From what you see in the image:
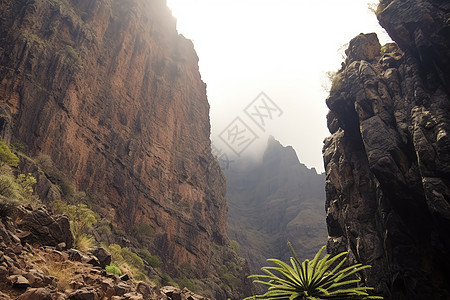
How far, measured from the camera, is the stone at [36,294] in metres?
6.91

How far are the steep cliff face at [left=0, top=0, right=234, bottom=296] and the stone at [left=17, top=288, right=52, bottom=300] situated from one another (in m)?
30.2

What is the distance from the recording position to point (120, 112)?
46.8 m

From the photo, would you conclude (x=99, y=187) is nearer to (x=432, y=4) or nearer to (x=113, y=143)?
(x=113, y=143)

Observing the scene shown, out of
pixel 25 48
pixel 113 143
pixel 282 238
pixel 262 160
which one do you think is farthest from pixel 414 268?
pixel 262 160

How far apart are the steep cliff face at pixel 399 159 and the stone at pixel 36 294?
53.8ft

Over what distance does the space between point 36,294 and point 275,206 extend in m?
127

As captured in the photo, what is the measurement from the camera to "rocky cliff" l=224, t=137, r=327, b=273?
10331cm

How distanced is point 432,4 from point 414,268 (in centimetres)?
1606

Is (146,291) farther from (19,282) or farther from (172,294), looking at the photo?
(19,282)

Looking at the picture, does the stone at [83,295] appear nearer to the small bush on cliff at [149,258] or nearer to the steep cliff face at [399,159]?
the steep cliff face at [399,159]

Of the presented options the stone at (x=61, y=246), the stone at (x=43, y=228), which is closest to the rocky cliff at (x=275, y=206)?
the stone at (x=43, y=228)

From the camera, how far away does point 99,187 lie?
3972 cm

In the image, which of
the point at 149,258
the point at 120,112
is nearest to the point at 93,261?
the point at 149,258

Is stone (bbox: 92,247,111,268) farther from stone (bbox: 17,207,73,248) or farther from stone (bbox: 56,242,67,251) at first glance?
stone (bbox: 56,242,67,251)
